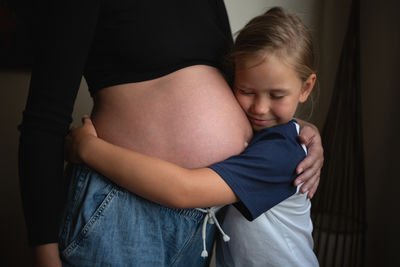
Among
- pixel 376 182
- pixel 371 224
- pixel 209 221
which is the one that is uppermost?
pixel 209 221

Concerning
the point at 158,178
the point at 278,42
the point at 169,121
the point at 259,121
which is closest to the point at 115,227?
the point at 158,178

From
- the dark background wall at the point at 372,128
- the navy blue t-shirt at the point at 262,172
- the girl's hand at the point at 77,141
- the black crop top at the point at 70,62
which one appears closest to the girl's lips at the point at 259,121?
the navy blue t-shirt at the point at 262,172

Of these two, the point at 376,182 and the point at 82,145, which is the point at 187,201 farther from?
the point at 376,182

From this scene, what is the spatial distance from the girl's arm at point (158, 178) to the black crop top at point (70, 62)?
90mm

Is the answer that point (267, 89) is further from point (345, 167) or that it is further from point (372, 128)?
point (372, 128)

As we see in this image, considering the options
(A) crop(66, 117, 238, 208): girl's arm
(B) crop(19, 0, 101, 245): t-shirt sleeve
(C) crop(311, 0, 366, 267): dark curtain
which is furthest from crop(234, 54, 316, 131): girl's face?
(C) crop(311, 0, 366, 267): dark curtain

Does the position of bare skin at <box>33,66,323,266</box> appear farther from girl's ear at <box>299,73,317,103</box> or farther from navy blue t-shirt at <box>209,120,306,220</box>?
girl's ear at <box>299,73,317,103</box>

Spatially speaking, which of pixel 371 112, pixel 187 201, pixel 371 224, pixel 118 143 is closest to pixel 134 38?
pixel 118 143

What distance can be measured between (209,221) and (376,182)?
1.14m

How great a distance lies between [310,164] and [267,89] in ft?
0.71

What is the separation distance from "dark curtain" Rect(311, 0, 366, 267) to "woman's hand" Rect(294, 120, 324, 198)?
55cm

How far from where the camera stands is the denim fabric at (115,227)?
614 mm

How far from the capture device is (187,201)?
60 cm

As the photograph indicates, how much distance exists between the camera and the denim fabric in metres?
0.61
